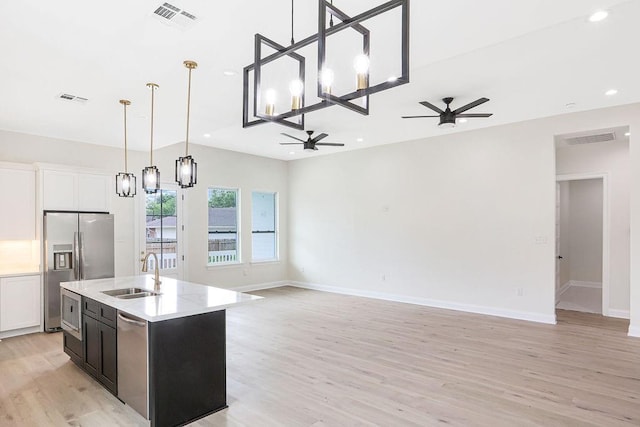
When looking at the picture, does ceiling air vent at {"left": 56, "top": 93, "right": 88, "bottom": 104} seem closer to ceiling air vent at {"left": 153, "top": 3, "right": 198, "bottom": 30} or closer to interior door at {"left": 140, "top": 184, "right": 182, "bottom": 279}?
ceiling air vent at {"left": 153, "top": 3, "right": 198, "bottom": 30}

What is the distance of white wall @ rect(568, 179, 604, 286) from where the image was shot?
7812 millimetres

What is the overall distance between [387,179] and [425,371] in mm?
Result: 4332

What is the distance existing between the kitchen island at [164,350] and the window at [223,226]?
422cm

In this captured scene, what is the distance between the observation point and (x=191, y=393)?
2.74 meters

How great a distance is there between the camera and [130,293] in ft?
11.9

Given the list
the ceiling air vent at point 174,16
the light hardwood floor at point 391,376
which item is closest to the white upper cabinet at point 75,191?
the light hardwood floor at point 391,376

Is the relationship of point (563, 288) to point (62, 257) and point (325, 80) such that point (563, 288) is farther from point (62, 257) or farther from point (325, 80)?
point (62, 257)

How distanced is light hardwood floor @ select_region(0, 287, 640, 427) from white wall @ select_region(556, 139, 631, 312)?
66 cm

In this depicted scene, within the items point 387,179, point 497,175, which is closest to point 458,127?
point 497,175

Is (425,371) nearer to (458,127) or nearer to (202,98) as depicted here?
(202,98)

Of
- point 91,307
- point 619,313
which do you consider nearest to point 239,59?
point 91,307

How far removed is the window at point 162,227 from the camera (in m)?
6.59

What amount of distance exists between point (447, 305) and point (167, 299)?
5.03 metres

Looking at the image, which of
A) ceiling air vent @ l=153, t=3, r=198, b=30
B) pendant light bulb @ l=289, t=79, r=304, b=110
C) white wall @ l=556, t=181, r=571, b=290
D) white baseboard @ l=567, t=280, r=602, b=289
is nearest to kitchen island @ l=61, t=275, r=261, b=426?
pendant light bulb @ l=289, t=79, r=304, b=110
